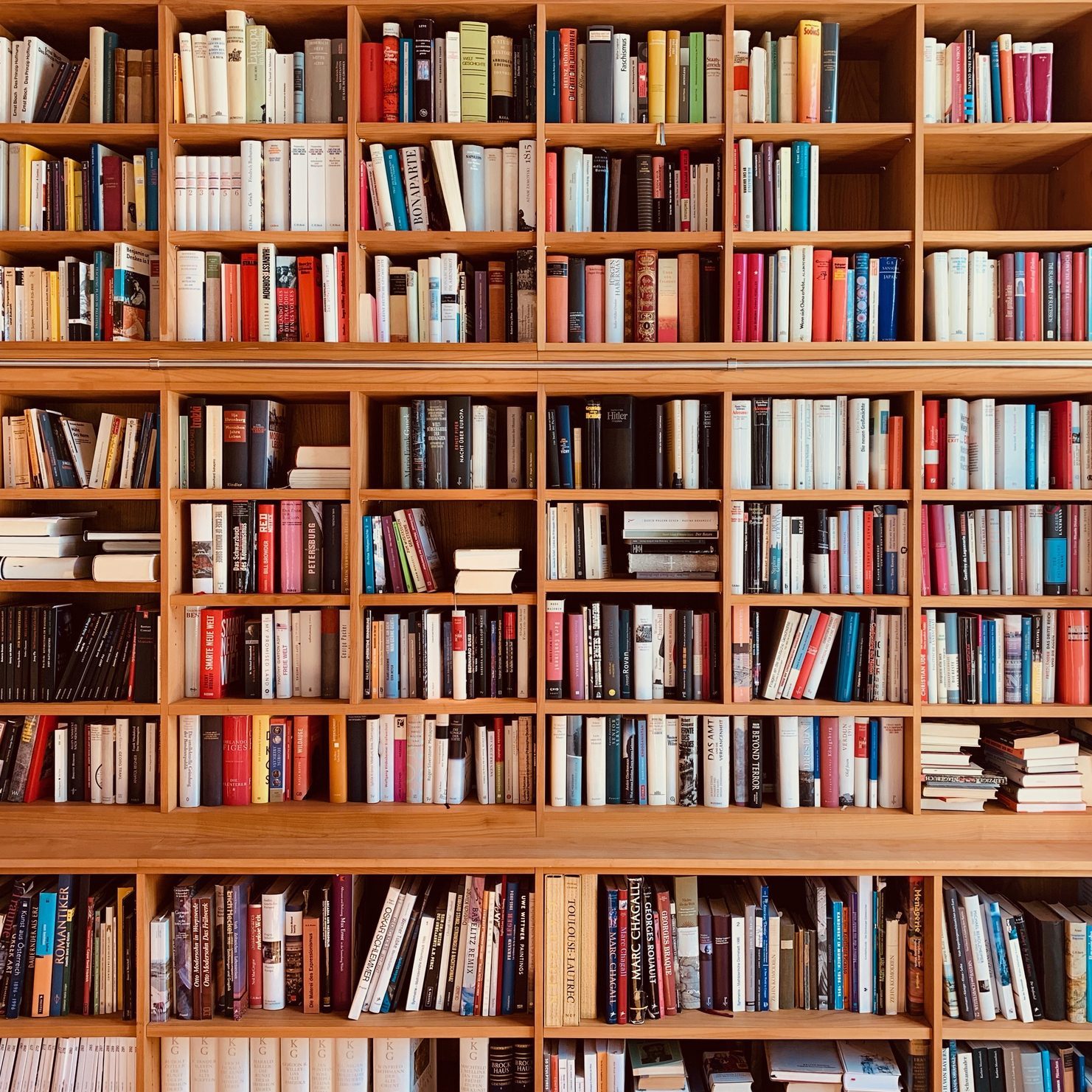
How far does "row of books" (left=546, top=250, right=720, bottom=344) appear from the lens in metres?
2.23

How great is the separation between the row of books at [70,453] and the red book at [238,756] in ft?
2.15

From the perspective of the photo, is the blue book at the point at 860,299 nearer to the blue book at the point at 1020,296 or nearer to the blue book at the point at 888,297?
the blue book at the point at 888,297

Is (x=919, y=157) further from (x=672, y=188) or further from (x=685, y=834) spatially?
(x=685, y=834)

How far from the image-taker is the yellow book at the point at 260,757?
2.27 m

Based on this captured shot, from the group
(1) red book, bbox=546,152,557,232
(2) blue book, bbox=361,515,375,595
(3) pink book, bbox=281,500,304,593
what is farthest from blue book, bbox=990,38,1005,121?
(3) pink book, bbox=281,500,304,593

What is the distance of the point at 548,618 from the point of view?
2.22 meters

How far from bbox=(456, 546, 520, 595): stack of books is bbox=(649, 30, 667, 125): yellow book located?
1133mm

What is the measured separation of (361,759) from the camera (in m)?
2.26

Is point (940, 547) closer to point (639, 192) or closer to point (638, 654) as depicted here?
point (638, 654)

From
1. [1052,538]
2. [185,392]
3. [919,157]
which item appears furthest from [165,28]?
[1052,538]

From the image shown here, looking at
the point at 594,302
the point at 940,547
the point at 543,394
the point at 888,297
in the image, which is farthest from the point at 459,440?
the point at 940,547

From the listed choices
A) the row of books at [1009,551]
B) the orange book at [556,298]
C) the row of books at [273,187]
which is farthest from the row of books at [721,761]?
the row of books at [273,187]

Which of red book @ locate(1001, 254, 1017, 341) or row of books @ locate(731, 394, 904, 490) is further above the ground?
red book @ locate(1001, 254, 1017, 341)

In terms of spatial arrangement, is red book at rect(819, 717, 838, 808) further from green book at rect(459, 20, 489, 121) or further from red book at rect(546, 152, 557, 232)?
green book at rect(459, 20, 489, 121)
